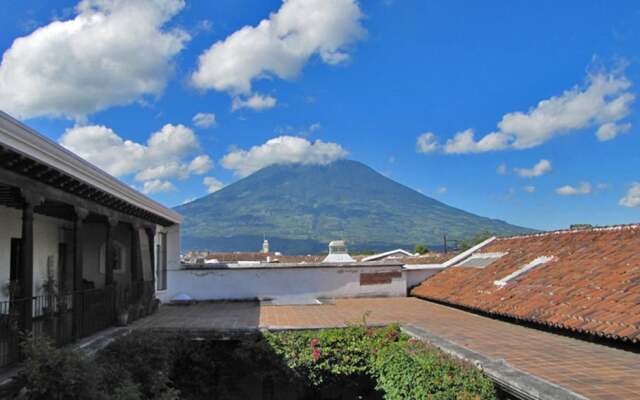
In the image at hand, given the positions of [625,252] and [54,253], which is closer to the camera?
[625,252]

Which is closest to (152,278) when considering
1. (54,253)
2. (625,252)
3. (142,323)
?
(54,253)

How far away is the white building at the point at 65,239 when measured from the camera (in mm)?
5992

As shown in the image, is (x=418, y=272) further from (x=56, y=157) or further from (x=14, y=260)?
(x=56, y=157)

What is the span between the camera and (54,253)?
1232cm

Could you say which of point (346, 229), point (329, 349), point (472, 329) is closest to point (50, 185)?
point (329, 349)

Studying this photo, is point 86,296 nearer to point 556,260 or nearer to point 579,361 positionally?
point 579,361

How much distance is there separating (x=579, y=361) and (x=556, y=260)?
15.6 ft

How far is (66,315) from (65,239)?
595 centimetres

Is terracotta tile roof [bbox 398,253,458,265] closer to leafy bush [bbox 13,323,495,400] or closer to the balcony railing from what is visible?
leafy bush [bbox 13,323,495,400]

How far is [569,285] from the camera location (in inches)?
336

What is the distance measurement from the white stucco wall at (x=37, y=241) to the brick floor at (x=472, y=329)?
8.68 feet

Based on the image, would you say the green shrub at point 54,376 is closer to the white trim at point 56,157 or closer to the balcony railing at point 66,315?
the balcony railing at point 66,315

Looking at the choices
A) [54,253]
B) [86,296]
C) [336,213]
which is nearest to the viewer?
[86,296]

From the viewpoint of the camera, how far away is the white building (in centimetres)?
599
